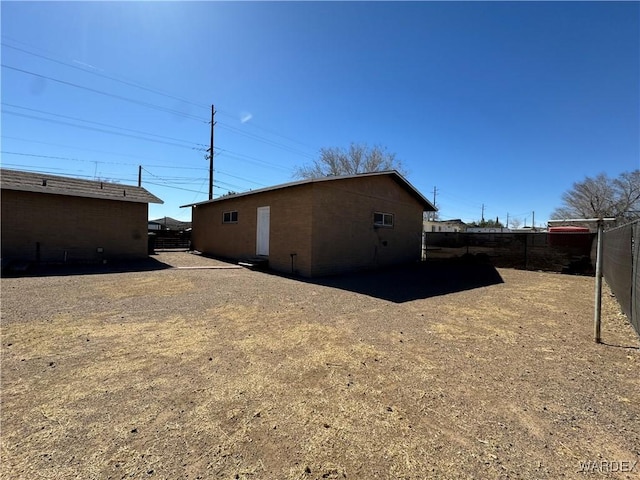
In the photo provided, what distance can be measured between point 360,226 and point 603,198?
37147 millimetres

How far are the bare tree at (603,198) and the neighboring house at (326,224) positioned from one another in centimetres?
2943

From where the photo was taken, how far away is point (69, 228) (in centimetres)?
1183

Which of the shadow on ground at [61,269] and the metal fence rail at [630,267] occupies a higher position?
the metal fence rail at [630,267]

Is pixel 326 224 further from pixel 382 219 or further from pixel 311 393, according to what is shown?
pixel 311 393

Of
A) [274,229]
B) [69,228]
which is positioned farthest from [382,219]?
[69,228]

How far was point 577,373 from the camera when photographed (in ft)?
10.6

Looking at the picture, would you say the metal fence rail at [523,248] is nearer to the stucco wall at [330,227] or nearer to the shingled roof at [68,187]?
the stucco wall at [330,227]

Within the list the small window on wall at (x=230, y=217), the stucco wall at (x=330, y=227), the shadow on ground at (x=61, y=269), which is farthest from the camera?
the small window on wall at (x=230, y=217)

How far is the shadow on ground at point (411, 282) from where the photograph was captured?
7.72 m

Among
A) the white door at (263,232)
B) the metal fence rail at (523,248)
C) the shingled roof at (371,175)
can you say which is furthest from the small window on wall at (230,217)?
the metal fence rail at (523,248)

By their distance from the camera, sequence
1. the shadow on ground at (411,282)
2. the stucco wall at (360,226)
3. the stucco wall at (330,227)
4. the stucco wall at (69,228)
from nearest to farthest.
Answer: the shadow on ground at (411,282) < the stucco wall at (330,227) < the stucco wall at (360,226) < the stucco wall at (69,228)

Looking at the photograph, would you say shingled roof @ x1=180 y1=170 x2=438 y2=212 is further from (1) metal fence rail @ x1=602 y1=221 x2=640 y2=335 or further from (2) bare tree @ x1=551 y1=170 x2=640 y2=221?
(2) bare tree @ x1=551 y1=170 x2=640 y2=221

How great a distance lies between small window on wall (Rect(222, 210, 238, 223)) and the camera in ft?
Result: 47.1

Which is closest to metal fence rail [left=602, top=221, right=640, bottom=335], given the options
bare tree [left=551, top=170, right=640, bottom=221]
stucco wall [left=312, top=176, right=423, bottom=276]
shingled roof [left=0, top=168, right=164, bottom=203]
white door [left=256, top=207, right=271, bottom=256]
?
stucco wall [left=312, top=176, right=423, bottom=276]
